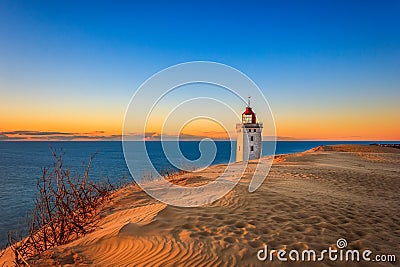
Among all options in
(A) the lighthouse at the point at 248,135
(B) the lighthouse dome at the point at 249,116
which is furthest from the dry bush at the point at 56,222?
(B) the lighthouse dome at the point at 249,116

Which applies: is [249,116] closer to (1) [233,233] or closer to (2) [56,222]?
(1) [233,233]

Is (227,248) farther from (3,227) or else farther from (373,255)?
(3,227)

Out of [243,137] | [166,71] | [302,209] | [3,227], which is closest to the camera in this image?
[302,209]

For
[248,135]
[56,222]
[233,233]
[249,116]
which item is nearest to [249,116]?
[249,116]

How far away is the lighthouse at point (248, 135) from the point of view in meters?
33.2

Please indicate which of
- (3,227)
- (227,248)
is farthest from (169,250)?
(3,227)

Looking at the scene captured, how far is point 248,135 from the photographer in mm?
33219

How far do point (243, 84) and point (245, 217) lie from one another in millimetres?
5554

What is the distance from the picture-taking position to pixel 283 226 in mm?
6023

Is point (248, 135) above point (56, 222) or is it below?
above

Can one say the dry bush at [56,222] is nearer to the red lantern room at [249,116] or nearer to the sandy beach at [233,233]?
the sandy beach at [233,233]

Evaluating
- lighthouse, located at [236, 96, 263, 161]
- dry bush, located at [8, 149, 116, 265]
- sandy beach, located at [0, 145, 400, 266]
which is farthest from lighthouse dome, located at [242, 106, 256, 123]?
dry bush, located at [8, 149, 116, 265]

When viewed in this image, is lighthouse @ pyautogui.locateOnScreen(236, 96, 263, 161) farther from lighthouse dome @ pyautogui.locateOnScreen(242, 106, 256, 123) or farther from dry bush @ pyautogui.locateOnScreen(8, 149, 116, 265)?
dry bush @ pyautogui.locateOnScreen(8, 149, 116, 265)

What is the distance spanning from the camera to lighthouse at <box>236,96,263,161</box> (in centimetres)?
3316
